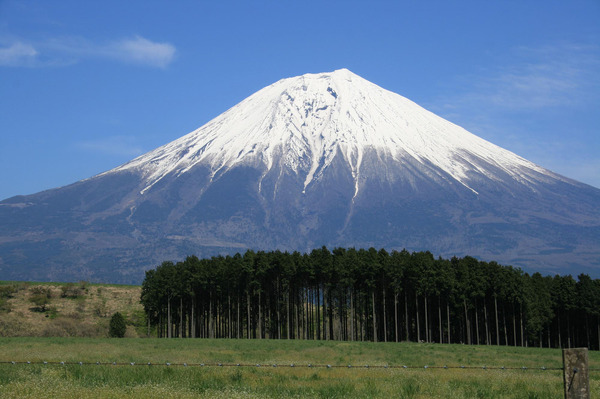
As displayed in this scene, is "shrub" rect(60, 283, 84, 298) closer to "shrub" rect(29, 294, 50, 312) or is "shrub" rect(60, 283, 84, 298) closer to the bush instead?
"shrub" rect(29, 294, 50, 312)

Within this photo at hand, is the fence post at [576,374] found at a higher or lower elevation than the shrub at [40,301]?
lower

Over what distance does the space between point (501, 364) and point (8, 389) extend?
29.6m

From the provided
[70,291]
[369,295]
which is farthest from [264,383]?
[70,291]

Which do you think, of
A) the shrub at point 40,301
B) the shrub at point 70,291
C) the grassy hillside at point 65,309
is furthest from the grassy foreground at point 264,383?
the shrub at point 70,291

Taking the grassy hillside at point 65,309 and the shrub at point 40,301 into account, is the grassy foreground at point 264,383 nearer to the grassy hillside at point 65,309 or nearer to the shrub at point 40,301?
the grassy hillside at point 65,309

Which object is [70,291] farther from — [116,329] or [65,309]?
[116,329]

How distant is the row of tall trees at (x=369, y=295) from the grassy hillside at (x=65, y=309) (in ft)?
31.0

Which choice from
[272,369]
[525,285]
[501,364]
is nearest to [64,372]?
[272,369]

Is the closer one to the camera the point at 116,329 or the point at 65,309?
the point at 116,329

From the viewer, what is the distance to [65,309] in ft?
331

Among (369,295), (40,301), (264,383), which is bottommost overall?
(264,383)

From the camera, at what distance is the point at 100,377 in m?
24.3

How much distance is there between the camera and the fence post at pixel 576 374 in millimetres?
15398

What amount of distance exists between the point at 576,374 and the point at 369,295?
237 ft
